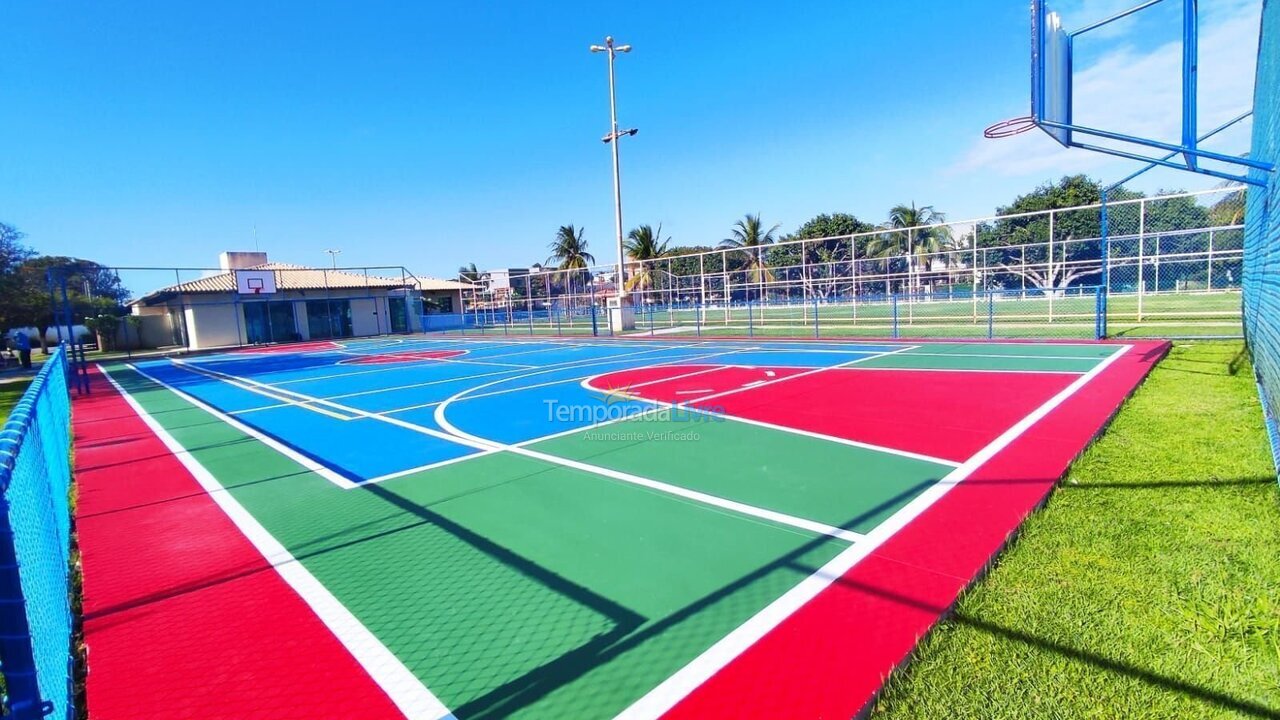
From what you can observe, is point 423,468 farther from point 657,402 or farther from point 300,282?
point 300,282

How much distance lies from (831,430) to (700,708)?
17.5ft

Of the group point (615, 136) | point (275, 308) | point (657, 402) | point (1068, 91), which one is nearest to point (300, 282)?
point (275, 308)

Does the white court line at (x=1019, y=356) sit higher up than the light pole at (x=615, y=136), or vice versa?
the light pole at (x=615, y=136)

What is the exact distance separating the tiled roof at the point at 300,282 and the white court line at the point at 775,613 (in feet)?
131

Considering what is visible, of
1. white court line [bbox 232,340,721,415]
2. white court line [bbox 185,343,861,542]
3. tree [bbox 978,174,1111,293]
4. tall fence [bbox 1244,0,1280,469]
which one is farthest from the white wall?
tall fence [bbox 1244,0,1280,469]

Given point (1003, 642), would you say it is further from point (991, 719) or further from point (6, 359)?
point (6, 359)

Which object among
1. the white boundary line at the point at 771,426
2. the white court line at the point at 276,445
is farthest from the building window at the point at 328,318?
the white boundary line at the point at 771,426

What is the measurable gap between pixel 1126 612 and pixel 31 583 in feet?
17.7

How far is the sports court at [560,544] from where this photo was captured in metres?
3.04

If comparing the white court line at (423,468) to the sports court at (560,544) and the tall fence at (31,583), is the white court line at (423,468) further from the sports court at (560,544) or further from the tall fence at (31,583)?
the tall fence at (31,583)

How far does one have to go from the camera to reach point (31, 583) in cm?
273

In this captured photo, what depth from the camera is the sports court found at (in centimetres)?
304

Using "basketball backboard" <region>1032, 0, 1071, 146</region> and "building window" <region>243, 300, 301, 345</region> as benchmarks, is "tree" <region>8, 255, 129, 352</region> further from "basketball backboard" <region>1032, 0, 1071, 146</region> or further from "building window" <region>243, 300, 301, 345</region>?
"basketball backboard" <region>1032, 0, 1071, 146</region>

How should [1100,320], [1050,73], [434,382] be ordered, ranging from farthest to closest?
[1100,320]
[434,382]
[1050,73]
